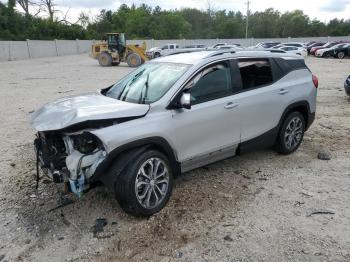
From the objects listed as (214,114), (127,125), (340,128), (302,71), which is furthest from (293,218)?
(340,128)

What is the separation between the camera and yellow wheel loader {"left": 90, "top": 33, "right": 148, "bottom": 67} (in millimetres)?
→ 24891

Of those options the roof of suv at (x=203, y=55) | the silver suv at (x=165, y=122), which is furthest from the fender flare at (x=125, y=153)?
the roof of suv at (x=203, y=55)

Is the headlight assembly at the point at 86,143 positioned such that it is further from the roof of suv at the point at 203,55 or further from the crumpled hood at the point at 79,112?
the roof of suv at the point at 203,55

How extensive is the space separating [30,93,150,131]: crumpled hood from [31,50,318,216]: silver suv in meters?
0.01

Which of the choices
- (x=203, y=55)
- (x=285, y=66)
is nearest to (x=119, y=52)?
(x=285, y=66)

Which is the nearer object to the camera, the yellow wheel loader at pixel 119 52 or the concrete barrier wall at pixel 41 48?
the yellow wheel loader at pixel 119 52

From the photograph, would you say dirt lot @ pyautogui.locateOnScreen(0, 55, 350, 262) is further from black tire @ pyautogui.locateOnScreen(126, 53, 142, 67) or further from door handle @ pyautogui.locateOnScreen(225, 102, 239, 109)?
black tire @ pyautogui.locateOnScreen(126, 53, 142, 67)

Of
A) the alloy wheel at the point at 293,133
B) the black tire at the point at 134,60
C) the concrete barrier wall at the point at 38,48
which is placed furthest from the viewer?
the concrete barrier wall at the point at 38,48

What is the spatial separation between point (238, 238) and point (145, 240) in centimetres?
92

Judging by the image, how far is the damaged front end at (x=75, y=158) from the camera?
354cm

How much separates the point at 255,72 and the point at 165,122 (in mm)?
1843

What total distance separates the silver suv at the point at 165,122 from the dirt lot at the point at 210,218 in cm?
34

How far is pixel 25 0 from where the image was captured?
56031mm

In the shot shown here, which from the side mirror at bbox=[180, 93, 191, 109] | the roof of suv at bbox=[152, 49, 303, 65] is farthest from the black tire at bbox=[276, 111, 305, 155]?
the side mirror at bbox=[180, 93, 191, 109]
